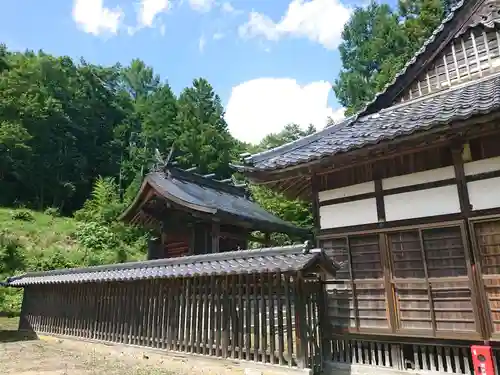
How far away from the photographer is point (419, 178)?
702cm

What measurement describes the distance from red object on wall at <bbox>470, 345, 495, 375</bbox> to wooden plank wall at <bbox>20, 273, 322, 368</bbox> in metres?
2.82

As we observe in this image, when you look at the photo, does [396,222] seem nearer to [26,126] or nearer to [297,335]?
[297,335]

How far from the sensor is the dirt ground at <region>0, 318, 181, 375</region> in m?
8.83

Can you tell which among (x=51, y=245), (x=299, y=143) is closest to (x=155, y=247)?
(x=299, y=143)

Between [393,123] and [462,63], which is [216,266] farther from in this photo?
[462,63]

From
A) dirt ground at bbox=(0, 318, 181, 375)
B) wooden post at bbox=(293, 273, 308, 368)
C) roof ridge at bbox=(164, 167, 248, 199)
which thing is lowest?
dirt ground at bbox=(0, 318, 181, 375)

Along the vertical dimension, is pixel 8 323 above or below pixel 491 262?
below

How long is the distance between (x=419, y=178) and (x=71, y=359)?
975cm

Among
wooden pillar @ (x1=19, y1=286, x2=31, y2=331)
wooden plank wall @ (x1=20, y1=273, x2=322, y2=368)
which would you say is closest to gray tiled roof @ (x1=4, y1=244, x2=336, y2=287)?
wooden plank wall @ (x1=20, y1=273, x2=322, y2=368)

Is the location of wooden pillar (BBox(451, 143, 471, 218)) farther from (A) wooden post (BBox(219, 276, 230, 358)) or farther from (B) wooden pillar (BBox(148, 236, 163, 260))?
(B) wooden pillar (BBox(148, 236, 163, 260))

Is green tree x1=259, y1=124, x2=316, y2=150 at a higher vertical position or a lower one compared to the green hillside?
higher

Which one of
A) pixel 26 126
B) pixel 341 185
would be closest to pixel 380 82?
pixel 341 185

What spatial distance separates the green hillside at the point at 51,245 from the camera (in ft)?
78.2

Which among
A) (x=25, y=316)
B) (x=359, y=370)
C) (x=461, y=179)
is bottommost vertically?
(x=359, y=370)
